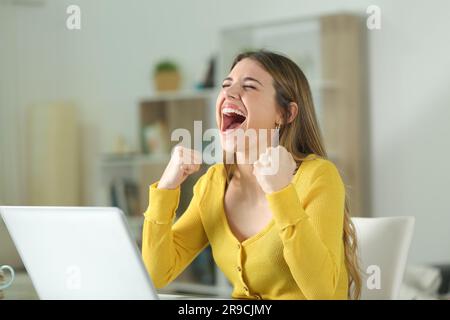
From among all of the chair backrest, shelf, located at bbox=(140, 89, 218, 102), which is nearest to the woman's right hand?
the chair backrest

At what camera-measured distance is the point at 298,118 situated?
1419 mm

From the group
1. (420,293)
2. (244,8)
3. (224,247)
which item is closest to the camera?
(224,247)

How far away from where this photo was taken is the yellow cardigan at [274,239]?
1188 mm

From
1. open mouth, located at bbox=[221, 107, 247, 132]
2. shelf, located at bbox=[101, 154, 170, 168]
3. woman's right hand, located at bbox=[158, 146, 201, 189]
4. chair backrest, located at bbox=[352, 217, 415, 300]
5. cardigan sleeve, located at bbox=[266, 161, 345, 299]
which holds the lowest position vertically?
shelf, located at bbox=[101, 154, 170, 168]

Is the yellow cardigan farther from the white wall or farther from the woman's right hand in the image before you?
the white wall

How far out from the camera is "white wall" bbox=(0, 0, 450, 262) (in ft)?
12.2

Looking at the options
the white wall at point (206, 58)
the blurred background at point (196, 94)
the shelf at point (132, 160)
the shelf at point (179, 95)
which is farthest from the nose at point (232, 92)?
the shelf at point (132, 160)

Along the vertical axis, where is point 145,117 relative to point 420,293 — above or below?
above

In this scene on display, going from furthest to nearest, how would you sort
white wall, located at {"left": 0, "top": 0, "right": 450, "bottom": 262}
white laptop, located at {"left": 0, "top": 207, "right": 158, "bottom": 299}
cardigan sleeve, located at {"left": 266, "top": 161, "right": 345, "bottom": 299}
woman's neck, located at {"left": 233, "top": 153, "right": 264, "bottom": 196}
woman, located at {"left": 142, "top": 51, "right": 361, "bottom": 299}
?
white wall, located at {"left": 0, "top": 0, "right": 450, "bottom": 262}
woman's neck, located at {"left": 233, "top": 153, "right": 264, "bottom": 196}
woman, located at {"left": 142, "top": 51, "right": 361, "bottom": 299}
cardigan sleeve, located at {"left": 266, "top": 161, "right": 345, "bottom": 299}
white laptop, located at {"left": 0, "top": 207, "right": 158, "bottom": 299}

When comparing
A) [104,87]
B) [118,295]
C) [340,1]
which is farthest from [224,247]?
[104,87]

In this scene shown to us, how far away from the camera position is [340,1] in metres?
3.97

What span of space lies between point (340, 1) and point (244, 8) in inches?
26.1

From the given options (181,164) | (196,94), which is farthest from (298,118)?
(196,94)
